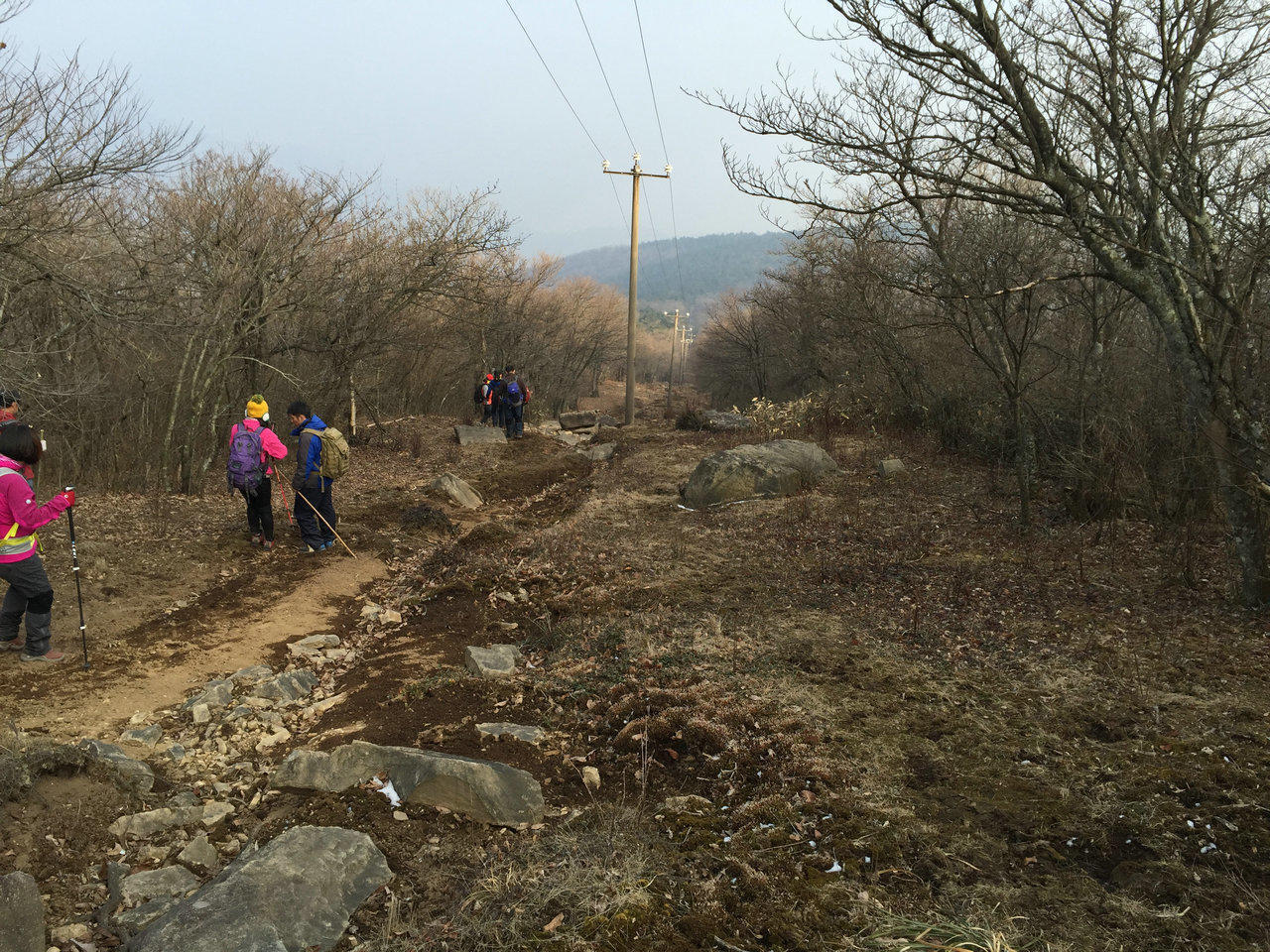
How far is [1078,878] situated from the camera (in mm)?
3445

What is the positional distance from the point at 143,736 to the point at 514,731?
2515mm

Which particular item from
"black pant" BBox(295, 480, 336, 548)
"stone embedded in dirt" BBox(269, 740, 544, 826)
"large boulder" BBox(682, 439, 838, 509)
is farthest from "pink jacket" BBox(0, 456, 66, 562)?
"large boulder" BBox(682, 439, 838, 509)

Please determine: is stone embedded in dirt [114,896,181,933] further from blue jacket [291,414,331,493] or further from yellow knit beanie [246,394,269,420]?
yellow knit beanie [246,394,269,420]

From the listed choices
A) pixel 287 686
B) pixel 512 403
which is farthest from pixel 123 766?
pixel 512 403

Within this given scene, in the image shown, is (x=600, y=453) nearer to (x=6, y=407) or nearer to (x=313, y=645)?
(x=313, y=645)

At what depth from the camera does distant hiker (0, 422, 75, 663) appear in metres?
5.66

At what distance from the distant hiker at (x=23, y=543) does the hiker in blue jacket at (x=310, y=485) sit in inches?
138

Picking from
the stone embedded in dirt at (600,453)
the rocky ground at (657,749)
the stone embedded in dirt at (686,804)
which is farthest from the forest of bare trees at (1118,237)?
the stone embedded in dirt at (600,453)

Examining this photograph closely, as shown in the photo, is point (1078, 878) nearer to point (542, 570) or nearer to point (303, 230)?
point (542, 570)

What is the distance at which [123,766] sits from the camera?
4.55 m

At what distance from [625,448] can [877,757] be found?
15446 millimetres

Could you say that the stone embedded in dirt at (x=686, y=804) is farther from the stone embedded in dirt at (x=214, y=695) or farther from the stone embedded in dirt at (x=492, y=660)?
the stone embedded in dirt at (x=214, y=695)

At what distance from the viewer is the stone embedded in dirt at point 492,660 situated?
6191 mm

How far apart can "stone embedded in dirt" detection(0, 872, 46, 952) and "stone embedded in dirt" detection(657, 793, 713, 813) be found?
2833 millimetres
